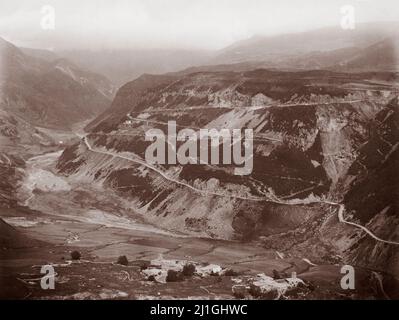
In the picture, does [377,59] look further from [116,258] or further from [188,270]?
[188,270]

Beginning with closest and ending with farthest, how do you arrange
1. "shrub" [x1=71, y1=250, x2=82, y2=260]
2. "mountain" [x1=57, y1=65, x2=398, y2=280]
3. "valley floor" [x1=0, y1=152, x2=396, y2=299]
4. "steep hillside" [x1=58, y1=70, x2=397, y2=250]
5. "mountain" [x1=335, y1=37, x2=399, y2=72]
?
"valley floor" [x1=0, y1=152, x2=396, y2=299], "shrub" [x1=71, y1=250, x2=82, y2=260], "mountain" [x1=57, y1=65, x2=398, y2=280], "steep hillside" [x1=58, y1=70, x2=397, y2=250], "mountain" [x1=335, y1=37, x2=399, y2=72]

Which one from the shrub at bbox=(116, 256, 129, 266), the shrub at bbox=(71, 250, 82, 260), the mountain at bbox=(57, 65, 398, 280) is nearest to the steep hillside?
the mountain at bbox=(57, 65, 398, 280)

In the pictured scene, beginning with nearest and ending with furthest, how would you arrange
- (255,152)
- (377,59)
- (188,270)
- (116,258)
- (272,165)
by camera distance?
(188,270) < (116,258) < (272,165) < (255,152) < (377,59)

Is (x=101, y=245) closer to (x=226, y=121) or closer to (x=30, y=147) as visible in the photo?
(x=226, y=121)

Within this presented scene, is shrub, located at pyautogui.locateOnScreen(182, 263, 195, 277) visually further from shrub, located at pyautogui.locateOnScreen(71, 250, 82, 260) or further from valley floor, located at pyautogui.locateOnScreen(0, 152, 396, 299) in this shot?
shrub, located at pyautogui.locateOnScreen(71, 250, 82, 260)

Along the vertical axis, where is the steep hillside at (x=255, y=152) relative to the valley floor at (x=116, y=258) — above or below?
above

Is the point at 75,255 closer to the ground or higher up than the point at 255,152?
closer to the ground

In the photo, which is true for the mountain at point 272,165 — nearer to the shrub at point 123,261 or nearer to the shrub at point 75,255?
the shrub at point 123,261

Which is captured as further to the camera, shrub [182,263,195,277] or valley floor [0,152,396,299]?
shrub [182,263,195,277]

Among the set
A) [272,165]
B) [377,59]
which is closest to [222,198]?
[272,165]

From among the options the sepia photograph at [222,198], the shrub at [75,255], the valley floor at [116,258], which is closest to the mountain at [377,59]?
the sepia photograph at [222,198]
